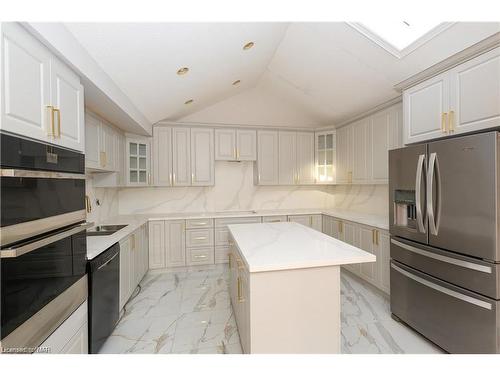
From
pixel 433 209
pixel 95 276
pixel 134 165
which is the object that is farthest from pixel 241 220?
pixel 433 209

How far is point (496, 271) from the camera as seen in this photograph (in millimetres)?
1366

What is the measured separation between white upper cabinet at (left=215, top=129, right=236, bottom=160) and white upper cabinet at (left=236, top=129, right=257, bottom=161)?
0.07 metres

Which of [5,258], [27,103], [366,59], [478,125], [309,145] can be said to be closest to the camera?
[5,258]

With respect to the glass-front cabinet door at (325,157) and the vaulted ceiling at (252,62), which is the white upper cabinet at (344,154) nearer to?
the glass-front cabinet door at (325,157)

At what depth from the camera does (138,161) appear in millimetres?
3387

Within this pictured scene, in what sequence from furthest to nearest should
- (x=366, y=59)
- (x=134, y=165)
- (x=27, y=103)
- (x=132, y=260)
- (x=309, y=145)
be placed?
(x=309, y=145), (x=134, y=165), (x=132, y=260), (x=366, y=59), (x=27, y=103)

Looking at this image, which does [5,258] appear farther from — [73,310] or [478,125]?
[478,125]

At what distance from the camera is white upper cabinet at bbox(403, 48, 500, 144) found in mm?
1472

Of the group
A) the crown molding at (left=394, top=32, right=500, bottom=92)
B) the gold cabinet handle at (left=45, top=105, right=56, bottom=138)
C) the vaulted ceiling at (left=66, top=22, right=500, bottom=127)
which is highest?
the vaulted ceiling at (left=66, top=22, right=500, bottom=127)

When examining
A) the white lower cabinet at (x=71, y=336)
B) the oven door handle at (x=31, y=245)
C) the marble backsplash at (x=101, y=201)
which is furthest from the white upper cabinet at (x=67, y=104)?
the marble backsplash at (x=101, y=201)

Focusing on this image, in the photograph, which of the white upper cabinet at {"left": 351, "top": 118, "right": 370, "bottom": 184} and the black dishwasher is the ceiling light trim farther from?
the black dishwasher

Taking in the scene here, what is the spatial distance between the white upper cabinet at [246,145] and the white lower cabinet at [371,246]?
1.78 m

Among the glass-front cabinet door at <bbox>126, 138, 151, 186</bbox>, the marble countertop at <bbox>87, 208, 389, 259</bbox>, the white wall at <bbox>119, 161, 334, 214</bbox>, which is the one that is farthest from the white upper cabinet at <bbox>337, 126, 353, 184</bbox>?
the glass-front cabinet door at <bbox>126, 138, 151, 186</bbox>

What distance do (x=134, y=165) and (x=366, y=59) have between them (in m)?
3.36
